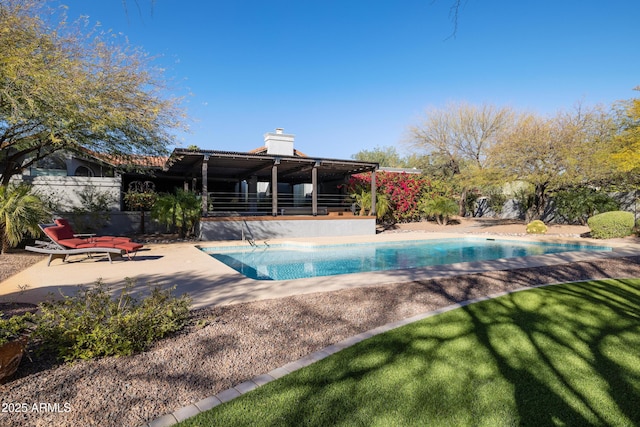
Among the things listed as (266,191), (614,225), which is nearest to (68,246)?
(266,191)

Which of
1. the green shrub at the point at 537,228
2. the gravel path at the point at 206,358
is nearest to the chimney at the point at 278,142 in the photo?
the green shrub at the point at 537,228

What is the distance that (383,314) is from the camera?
14.8 ft

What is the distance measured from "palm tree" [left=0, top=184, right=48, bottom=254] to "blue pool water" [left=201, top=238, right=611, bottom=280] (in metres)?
4.73

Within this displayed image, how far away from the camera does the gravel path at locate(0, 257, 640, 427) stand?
2490 mm

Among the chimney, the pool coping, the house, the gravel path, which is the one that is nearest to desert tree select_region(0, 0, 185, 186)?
the house

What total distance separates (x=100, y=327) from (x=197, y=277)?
134 inches

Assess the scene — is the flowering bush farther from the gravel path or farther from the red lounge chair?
the gravel path

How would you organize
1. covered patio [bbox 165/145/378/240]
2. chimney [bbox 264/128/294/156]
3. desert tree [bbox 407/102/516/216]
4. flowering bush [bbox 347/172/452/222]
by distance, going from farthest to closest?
desert tree [bbox 407/102/516/216]
chimney [bbox 264/128/294/156]
flowering bush [bbox 347/172/452/222]
covered patio [bbox 165/145/378/240]

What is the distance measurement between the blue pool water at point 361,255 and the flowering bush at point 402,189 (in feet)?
18.6

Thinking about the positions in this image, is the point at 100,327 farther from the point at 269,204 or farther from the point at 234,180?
the point at 234,180

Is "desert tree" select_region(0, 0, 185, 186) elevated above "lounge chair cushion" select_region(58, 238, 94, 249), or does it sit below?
above

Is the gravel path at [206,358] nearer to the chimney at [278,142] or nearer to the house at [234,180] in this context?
the house at [234,180]

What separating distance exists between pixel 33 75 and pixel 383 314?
27.9ft

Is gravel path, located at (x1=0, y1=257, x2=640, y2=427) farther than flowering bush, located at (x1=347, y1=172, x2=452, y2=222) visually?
No
